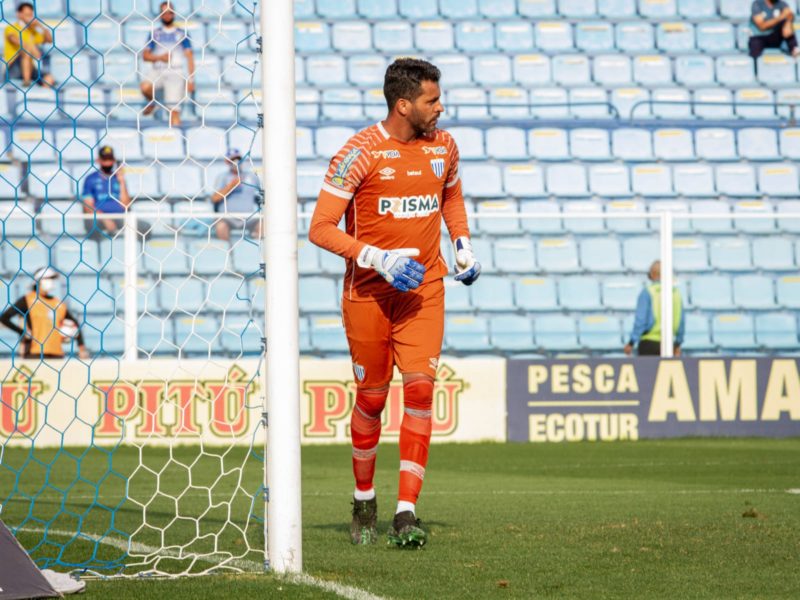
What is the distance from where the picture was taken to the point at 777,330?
16016mm

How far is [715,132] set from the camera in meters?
20.0

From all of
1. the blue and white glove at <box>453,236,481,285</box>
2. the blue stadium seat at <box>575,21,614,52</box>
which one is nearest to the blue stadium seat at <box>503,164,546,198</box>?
the blue stadium seat at <box>575,21,614,52</box>

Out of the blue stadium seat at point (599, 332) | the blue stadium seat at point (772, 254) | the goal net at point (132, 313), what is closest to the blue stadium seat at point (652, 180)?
the blue stadium seat at point (772, 254)

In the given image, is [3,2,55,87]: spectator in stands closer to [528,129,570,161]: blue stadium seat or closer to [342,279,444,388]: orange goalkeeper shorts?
[528,129,570,161]: blue stadium seat

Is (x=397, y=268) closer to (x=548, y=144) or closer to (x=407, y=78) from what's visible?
(x=407, y=78)

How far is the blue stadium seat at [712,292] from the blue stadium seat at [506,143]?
3.66m

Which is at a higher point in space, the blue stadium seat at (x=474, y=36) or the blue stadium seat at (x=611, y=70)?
the blue stadium seat at (x=474, y=36)

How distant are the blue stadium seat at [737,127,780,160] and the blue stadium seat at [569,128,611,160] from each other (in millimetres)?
1935

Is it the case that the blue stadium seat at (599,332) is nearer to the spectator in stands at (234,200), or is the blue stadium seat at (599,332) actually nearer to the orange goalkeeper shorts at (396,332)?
the spectator in stands at (234,200)

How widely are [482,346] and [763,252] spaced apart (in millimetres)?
3570

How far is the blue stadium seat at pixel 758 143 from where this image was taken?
19891 mm

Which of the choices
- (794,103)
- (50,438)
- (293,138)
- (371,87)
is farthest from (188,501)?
(794,103)

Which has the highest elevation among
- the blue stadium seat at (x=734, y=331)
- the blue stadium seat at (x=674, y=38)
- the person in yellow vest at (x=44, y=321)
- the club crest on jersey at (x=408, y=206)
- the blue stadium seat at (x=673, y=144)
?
the blue stadium seat at (x=674, y=38)

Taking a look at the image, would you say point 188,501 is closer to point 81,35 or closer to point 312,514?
point 312,514
